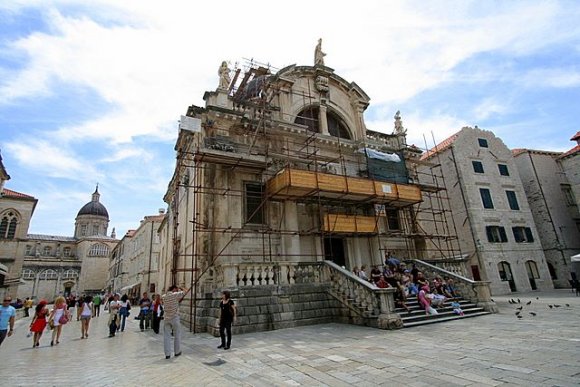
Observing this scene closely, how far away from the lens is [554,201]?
27.7m

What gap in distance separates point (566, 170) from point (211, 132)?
33660 mm

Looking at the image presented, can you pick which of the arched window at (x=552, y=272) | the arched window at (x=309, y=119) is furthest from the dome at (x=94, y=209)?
the arched window at (x=552, y=272)

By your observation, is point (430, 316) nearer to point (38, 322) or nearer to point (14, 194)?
point (38, 322)

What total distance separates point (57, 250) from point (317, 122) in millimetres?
71247

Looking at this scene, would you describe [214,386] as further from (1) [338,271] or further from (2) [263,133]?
(2) [263,133]

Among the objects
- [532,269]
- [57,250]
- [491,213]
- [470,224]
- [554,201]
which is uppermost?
[57,250]

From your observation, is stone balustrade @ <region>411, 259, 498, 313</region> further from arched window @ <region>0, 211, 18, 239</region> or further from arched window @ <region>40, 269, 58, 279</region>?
arched window @ <region>40, 269, 58, 279</region>

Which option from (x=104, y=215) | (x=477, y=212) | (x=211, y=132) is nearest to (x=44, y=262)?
(x=104, y=215)

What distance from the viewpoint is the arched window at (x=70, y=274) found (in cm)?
5667

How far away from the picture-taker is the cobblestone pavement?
195 inches

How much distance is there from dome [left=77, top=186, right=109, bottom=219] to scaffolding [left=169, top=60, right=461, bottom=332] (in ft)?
215

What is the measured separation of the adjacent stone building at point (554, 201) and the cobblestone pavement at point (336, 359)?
2143 centimetres

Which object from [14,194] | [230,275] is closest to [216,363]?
[230,275]

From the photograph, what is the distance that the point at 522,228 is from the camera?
81.8ft
